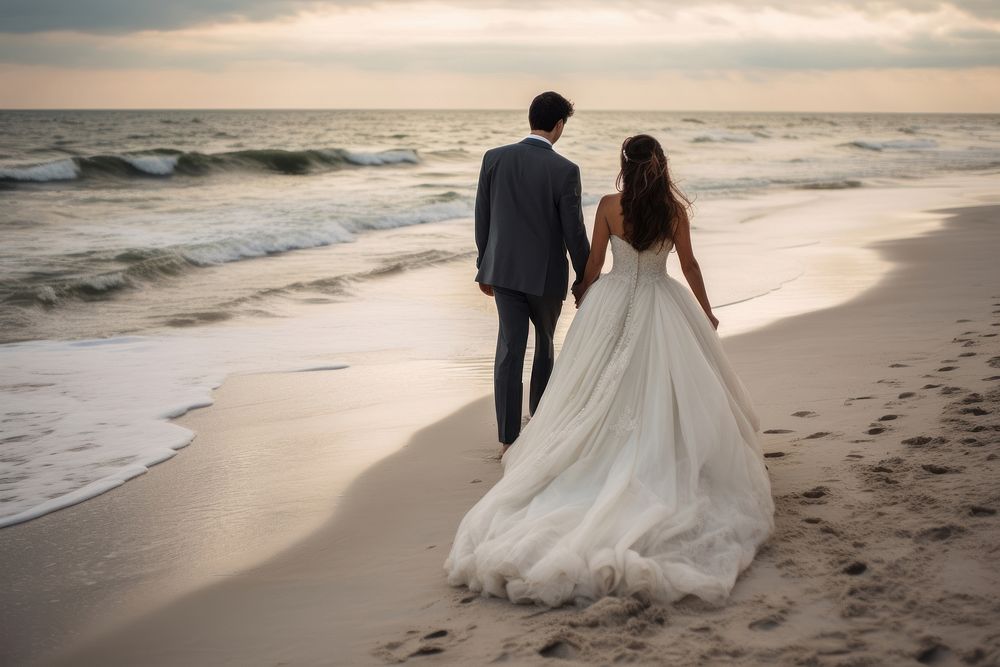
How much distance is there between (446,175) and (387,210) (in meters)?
11.7

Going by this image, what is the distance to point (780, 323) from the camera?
27.3ft

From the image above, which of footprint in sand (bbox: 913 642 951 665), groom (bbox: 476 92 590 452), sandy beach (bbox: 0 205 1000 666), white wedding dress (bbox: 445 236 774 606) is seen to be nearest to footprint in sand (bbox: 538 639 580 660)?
sandy beach (bbox: 0 205 1000 666)

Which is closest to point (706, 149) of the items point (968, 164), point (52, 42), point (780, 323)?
point (968, 164)

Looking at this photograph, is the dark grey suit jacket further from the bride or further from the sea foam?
the sea foam

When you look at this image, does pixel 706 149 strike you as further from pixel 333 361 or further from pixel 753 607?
pixel 753 607

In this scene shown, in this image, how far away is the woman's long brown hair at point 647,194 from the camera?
3.99m

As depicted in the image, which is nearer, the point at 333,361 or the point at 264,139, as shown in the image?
the point at 333,361

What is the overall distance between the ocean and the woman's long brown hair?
3.11 meters

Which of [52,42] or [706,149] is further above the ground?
[52,42]

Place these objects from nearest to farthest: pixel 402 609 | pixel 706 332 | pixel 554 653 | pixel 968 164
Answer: pixel 554 653, pixel 402 609, pixel 706 332, pixel 968 164

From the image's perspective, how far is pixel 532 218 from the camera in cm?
483

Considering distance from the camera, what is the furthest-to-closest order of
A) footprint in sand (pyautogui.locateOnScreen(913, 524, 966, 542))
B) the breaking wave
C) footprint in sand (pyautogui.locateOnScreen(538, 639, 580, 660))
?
the breaking wave → footprint in sand (pyautogui.locateOnScreen(913, 524, 966, 542)) → footprint in sand (pyautogui.locateOnScreen(538, 639, 580, 660))

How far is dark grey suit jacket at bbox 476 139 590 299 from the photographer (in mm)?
4770

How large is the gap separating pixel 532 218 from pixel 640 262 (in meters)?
0.86
